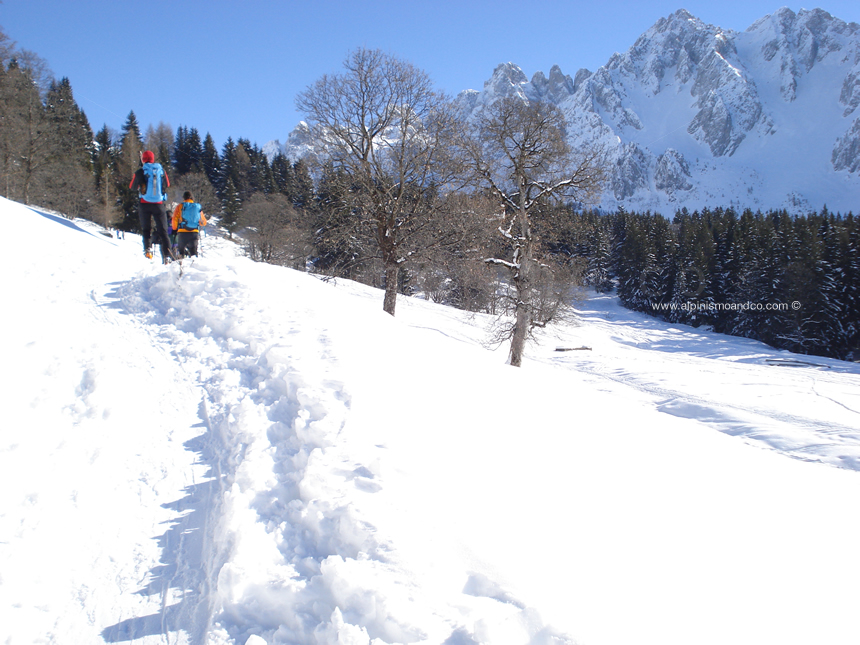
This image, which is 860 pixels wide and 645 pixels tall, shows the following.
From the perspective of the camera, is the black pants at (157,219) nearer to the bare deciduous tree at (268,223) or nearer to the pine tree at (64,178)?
the bare deciduous tree at (268,223)

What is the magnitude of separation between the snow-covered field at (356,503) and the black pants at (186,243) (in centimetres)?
369

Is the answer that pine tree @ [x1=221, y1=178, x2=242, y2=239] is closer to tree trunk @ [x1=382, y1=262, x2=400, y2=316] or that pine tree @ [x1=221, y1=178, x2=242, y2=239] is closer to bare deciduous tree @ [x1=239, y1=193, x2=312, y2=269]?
bare deciduous tree @ [x1=239, y1=193, x2=312, y2=269]

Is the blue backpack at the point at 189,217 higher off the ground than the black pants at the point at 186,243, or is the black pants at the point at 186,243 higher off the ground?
the blue backpack at the point at 189,217

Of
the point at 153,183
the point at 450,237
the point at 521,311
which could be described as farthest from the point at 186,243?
the point at 521,311

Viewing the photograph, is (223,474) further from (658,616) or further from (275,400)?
(658,616)

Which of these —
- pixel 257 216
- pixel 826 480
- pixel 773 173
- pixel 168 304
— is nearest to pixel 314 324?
pixel 168 304

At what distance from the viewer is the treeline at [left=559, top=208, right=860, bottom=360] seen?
130 ft

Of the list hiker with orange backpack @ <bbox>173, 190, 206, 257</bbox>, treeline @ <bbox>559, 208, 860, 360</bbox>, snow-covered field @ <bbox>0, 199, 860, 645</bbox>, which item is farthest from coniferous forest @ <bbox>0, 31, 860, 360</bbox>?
snow-covered field @ <bbox>0, 199, 860, 645</bbox>

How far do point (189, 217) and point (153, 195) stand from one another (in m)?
0.86

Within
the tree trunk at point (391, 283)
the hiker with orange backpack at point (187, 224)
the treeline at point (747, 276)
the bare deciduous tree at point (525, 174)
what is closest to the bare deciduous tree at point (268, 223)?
the tree trunk at point (391, 283)

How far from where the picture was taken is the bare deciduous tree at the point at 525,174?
13562 millimetres

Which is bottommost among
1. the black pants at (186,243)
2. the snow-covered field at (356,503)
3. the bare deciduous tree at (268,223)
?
the snow-covered field at (356,503)

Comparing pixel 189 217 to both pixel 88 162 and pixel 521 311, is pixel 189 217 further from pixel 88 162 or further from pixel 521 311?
pixel 88 162

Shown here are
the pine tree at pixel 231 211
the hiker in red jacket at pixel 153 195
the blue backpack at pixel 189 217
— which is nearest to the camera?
Answer: the hiker in red jacket at pixel 153 195
